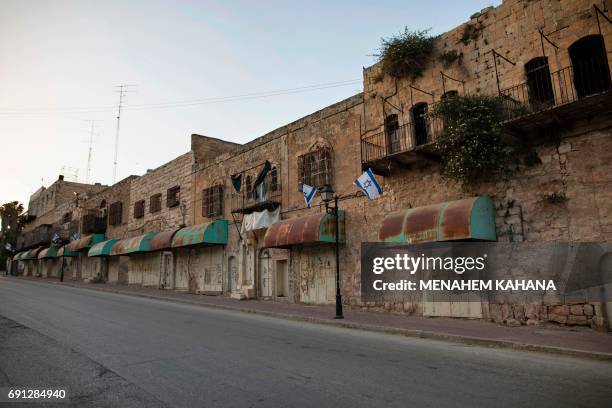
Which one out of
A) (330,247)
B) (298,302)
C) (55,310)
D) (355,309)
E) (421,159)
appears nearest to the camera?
(55,310)

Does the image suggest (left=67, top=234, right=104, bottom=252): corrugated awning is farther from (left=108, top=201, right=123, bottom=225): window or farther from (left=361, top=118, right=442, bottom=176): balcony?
(left=361, top=118, right=442, bottom=176): balcony

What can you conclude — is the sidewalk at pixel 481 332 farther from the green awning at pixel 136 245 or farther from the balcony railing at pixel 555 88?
the green awning at pixel 136 245

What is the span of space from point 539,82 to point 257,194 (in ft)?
43.4

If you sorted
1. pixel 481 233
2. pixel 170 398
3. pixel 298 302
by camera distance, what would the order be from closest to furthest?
pixel 170 398, pixel 481 233, pixel 298 302

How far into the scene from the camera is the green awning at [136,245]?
28.0 metres

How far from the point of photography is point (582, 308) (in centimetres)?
1014

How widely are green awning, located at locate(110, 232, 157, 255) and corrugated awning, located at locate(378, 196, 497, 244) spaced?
19.9m

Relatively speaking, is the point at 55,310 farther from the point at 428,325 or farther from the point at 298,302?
the point at 428,325

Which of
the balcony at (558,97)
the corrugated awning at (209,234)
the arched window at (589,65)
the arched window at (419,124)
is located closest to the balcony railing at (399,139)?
the arched window at (419,124)

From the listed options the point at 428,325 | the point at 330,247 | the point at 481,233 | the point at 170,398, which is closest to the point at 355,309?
the point at 330,247

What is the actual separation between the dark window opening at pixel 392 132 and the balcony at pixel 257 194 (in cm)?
633

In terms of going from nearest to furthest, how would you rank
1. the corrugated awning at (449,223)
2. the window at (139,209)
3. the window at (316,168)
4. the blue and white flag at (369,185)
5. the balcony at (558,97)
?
the balcony at (558,97) → the corrugated awning at (449,223) → the blue and white flag at (369,185) → the window at (316,168) → the window at (139,209)

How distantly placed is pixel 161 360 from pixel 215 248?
17395mm

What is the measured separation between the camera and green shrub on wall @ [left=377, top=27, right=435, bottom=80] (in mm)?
14703
